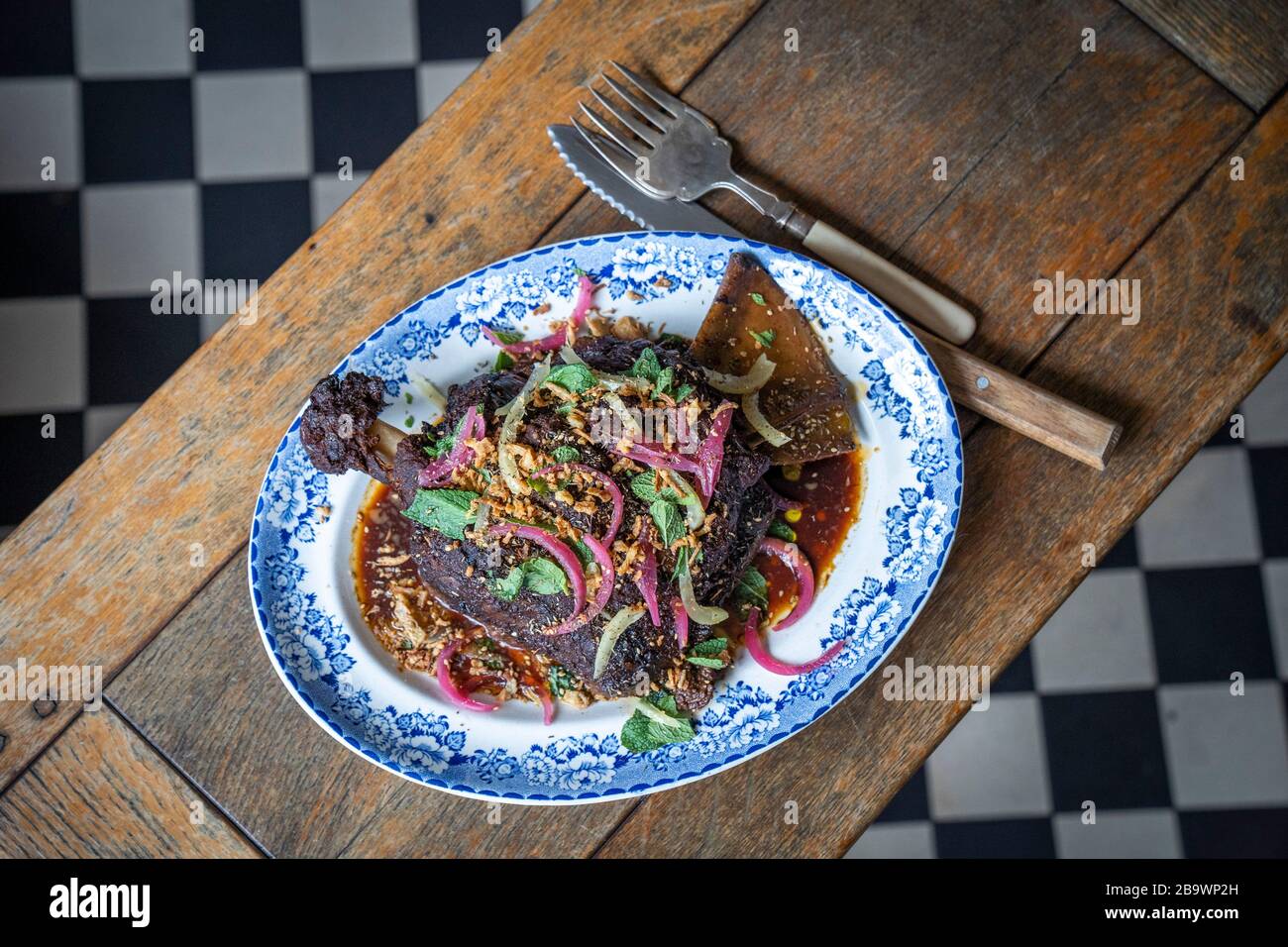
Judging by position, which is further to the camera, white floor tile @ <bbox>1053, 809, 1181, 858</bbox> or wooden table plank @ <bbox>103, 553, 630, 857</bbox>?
white floor tile @ <bbox>1053, 809, 1181, 858</bbox>

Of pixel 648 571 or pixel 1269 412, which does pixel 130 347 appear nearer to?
pixel 648 571

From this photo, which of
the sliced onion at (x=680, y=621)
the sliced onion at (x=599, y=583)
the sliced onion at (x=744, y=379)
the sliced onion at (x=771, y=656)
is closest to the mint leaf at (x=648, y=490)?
the sliced onion at (x=599, y=583)

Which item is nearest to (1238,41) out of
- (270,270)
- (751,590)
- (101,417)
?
(751,590)

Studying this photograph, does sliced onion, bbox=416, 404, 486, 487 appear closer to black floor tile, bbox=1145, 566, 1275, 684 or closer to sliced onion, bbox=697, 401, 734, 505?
sliced onion, bbox=697, 401, 734, 505

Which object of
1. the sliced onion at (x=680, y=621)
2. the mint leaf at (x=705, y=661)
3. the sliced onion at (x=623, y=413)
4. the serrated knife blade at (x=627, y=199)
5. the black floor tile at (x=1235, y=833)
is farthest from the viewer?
the black floor tile at (x=1235, y=833)

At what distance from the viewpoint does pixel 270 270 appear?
387 centimetres

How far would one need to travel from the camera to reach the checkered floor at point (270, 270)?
12.6 ft

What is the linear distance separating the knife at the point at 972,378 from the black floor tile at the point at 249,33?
5.65 ft

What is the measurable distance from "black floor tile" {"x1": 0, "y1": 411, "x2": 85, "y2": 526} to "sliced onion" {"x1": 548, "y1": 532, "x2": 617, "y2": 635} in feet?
8.16

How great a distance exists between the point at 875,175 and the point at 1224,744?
263 cm

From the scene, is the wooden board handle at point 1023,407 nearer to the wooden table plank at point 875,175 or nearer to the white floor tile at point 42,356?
the wooden table plank at point 875,175

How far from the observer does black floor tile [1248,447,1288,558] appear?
3.88 metres

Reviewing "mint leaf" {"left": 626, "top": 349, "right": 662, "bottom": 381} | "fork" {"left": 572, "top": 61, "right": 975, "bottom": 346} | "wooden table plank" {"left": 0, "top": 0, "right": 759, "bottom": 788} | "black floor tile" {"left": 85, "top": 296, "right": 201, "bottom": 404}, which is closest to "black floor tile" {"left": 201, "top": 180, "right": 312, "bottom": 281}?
"black floor tile" {"left": 85, "top": 296, "right": 201, "bottom": 404}
